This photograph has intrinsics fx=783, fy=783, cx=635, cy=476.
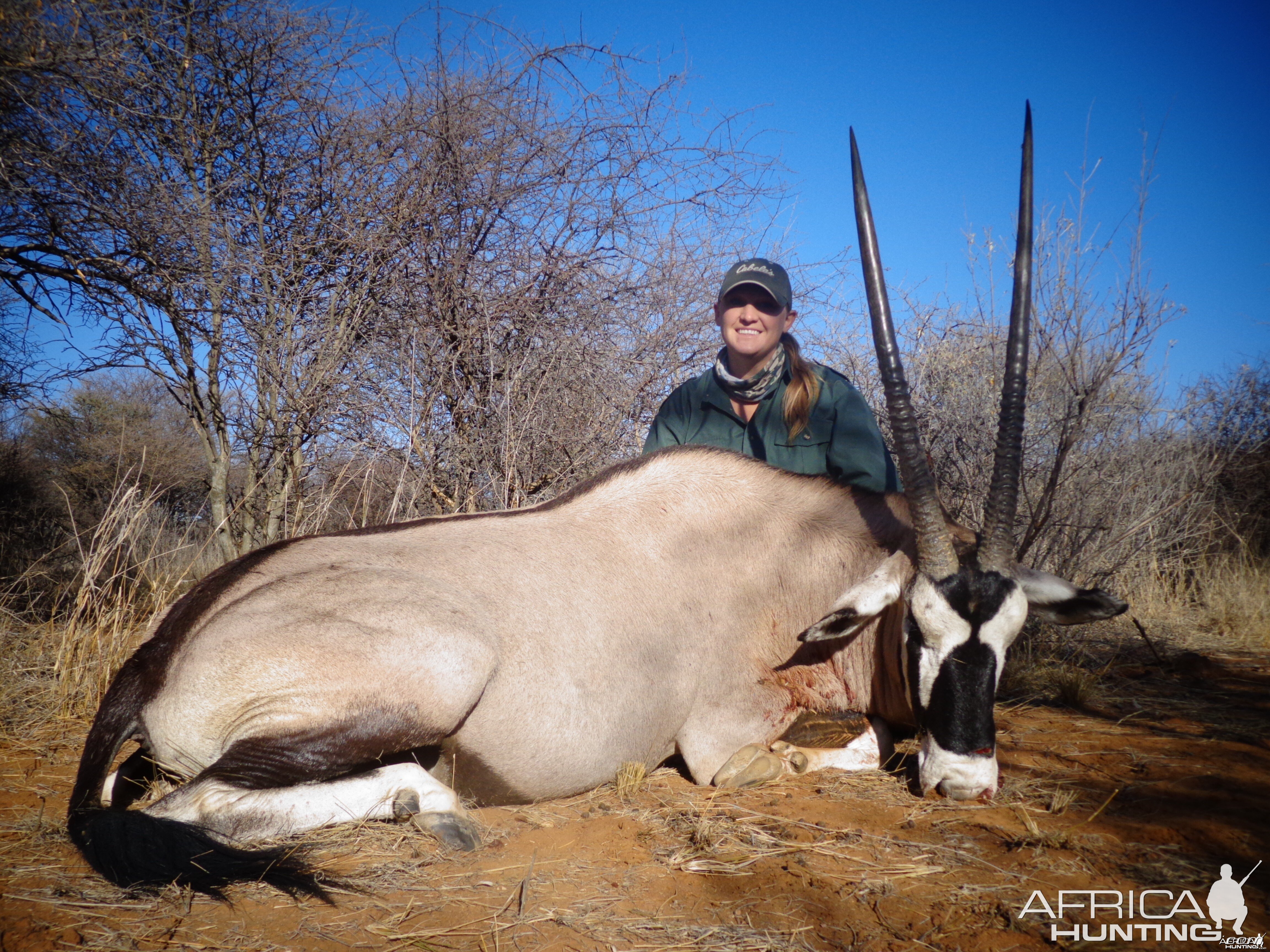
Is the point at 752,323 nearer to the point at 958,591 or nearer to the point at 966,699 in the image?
the point at 958,591

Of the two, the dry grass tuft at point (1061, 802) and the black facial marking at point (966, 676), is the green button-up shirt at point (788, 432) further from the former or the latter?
the dry grass tuft at point (1061, 802)

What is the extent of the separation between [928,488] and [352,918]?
2.81 m

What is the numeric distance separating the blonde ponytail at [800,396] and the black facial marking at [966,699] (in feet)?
6.96

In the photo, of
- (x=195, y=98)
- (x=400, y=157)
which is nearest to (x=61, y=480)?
(x=195, y=98)

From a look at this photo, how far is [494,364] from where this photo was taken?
7312mm

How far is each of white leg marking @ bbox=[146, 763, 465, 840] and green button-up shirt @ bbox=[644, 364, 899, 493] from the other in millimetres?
2374

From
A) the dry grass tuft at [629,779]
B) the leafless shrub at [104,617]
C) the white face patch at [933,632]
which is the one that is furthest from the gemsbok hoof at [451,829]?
the leafless shrub at [104,617]

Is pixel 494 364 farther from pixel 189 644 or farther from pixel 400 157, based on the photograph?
pixel 189 644

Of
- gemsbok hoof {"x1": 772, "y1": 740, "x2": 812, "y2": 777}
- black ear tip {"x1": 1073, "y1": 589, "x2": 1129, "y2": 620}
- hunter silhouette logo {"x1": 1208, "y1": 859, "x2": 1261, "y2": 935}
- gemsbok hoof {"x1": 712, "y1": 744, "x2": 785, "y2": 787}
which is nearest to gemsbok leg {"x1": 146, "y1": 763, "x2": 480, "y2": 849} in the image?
gemsbok hoof {"x1": 712, "y1": 744, "x2": 785, "y2": 787}

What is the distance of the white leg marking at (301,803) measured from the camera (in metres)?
2.77

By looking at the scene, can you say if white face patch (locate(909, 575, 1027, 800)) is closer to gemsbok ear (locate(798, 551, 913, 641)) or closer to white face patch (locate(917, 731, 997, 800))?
white face patch (locate(917, 731, 997, 800))

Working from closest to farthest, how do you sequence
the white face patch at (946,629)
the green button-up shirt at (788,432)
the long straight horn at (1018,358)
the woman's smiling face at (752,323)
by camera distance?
the white face patch at (946,629) < the long straight horn at (1018,358) < the green button-up shirt at (788,432) < the woman's smiling face at (752,323)

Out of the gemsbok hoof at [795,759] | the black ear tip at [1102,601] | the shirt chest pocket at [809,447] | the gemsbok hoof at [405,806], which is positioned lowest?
the gemsbok hoof at [795,759]

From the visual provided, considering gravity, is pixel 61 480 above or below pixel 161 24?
below
